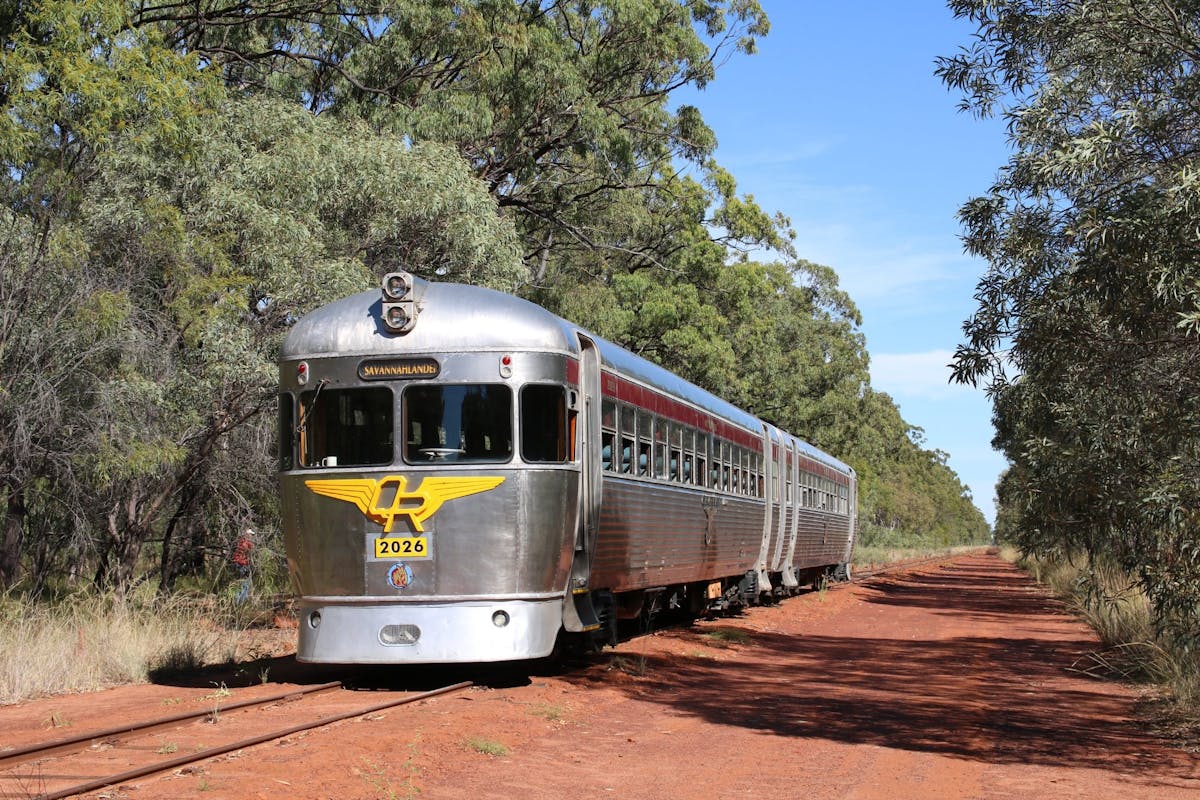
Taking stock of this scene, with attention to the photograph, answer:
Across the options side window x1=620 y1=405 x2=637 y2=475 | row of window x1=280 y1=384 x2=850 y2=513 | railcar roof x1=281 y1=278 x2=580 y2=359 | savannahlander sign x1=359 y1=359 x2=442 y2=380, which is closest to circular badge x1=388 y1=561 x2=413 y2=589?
row of window x1=280 y1=384 x2=850 y2=513

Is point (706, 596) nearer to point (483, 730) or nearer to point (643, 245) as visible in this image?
point (483, 730)

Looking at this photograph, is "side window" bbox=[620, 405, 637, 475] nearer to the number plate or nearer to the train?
the train

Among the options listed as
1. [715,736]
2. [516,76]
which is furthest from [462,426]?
[516,76]

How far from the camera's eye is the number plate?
1141cm

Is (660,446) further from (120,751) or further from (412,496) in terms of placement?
(120,751)

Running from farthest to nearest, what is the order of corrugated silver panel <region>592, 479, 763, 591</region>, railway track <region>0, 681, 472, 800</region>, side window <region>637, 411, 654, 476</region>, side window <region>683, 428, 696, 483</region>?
side window <region>683, 428, 696, 483</region> → side window <region>637, 411, 654, 476</region> → corrugated silver panel <region>592, 479, 763, 591</region> → railway track <region>0, 681, 472, 800</region>

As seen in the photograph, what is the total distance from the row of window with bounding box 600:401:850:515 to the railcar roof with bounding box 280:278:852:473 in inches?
60.7

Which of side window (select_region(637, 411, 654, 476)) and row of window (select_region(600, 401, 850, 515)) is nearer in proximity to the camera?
row of window (select_region(600, 401, 850, 515))

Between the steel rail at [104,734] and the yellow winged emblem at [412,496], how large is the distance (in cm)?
170

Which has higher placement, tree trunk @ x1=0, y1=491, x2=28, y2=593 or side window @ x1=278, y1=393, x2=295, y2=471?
side window @ x1=278, y1=393, x2=295, y2=471

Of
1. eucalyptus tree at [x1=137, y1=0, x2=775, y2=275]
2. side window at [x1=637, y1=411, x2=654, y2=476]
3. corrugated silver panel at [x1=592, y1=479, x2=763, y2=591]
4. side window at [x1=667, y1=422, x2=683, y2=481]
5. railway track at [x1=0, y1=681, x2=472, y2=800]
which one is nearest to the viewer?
railway track at [x1=0, y1=681, x2=472, y2=800]

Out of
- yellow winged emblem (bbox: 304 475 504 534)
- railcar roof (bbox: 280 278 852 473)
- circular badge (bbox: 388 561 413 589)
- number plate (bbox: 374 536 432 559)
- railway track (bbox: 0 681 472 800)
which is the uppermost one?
railcar roof (bbox: 280 278 852 473)

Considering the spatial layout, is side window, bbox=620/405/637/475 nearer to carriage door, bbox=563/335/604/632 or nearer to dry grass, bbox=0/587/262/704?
carriage door, bbox=563/335/604/632

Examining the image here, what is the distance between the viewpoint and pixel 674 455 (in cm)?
1644
